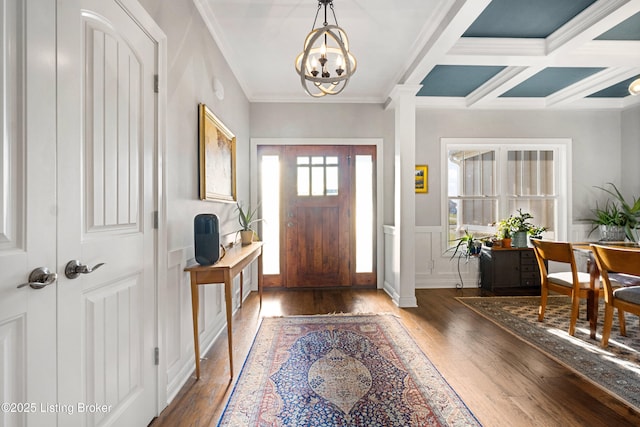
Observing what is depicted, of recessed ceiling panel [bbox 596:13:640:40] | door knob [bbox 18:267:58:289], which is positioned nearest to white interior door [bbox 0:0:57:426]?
door knob [bbox 18:267:58:289]

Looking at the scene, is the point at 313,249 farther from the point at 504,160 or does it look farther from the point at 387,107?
the point at 504,160

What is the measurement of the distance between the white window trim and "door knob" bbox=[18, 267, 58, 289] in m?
4.33

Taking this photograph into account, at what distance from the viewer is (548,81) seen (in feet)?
12.7

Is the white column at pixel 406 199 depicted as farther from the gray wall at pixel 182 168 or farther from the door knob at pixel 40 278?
the door knob at pixel 40 278

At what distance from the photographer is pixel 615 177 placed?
457 centimetres

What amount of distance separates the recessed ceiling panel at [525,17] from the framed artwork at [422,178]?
1.89 metres

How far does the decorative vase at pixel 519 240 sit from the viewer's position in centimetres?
411

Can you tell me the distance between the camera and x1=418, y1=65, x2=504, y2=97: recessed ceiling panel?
11.6ft

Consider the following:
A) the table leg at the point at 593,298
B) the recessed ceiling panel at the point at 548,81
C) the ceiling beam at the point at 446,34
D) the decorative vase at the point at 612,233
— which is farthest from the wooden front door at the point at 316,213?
the decorative vase at the point at 612,233

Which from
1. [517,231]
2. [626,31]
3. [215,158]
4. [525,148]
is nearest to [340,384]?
[215,158]

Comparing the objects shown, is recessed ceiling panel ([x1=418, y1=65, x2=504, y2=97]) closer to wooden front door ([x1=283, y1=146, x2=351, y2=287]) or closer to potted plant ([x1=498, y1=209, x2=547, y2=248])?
wooden front door ([x1=283, y1=146, x2=351, y2=287])

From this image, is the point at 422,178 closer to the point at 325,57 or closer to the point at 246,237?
the point at 246,237

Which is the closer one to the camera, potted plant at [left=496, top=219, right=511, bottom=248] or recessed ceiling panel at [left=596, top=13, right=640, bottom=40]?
recessed ceiling panel at [left=596, top=13, right=640, bottom=40]

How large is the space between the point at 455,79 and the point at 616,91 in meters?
2.27
